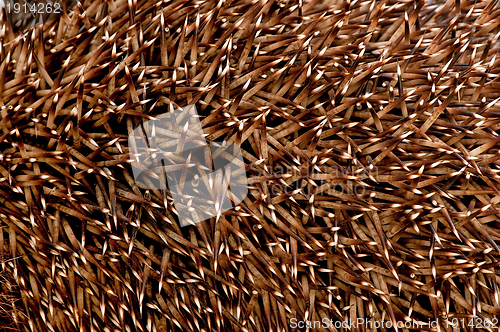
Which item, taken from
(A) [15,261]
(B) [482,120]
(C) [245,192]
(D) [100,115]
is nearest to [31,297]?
(A) [15,261]

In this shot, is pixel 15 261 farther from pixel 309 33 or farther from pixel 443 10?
pixel 443 10

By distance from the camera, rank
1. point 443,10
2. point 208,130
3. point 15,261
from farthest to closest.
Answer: point 443,10, point 15,261, point 208,130

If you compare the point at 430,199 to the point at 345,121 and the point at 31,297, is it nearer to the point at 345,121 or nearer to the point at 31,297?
the point at 345,121

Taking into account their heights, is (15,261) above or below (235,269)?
above

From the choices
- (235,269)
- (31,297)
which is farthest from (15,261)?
(235,269)

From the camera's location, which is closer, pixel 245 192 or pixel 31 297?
pixel 245 192

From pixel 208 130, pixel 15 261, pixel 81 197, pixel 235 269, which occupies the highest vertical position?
pixel 208 130

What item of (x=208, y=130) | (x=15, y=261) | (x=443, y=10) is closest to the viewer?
(x=208, y=130)
